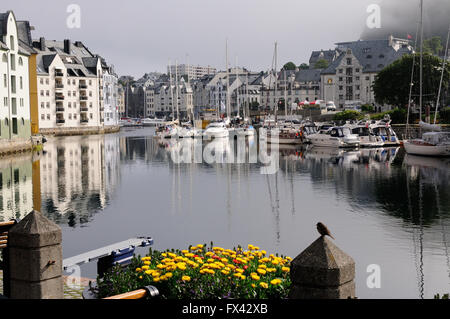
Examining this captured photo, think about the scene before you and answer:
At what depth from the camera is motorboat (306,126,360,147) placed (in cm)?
8200

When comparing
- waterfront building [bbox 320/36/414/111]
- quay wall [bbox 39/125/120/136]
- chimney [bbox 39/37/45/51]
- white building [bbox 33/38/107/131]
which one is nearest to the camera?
quay wall [bbox 39/125/120/136]

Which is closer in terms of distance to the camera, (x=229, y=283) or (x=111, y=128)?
(x=229, y=283)

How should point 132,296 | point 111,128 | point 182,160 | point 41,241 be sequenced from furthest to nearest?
point 111,128 < point 182,160 < point 41,241 < point 132,296

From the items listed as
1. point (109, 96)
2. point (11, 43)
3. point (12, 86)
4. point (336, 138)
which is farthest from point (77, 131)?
point (336, 138)

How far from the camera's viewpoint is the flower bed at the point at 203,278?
11.5 m

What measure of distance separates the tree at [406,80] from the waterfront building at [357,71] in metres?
51.2

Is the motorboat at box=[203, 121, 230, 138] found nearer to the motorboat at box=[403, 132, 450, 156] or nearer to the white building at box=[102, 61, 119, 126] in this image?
the motorboat at box=[403, 132, 450, 156]

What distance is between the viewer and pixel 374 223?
27.4m

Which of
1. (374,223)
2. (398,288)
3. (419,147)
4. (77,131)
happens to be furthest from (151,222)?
(77,131)

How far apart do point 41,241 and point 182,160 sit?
53.9 metres

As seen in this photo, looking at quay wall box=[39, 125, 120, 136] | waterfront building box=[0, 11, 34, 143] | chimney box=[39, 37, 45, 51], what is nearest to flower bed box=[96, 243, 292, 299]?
waterfront building box=[0, 11, 34, 143]

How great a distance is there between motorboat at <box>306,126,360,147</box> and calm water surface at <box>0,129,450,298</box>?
2261cm
